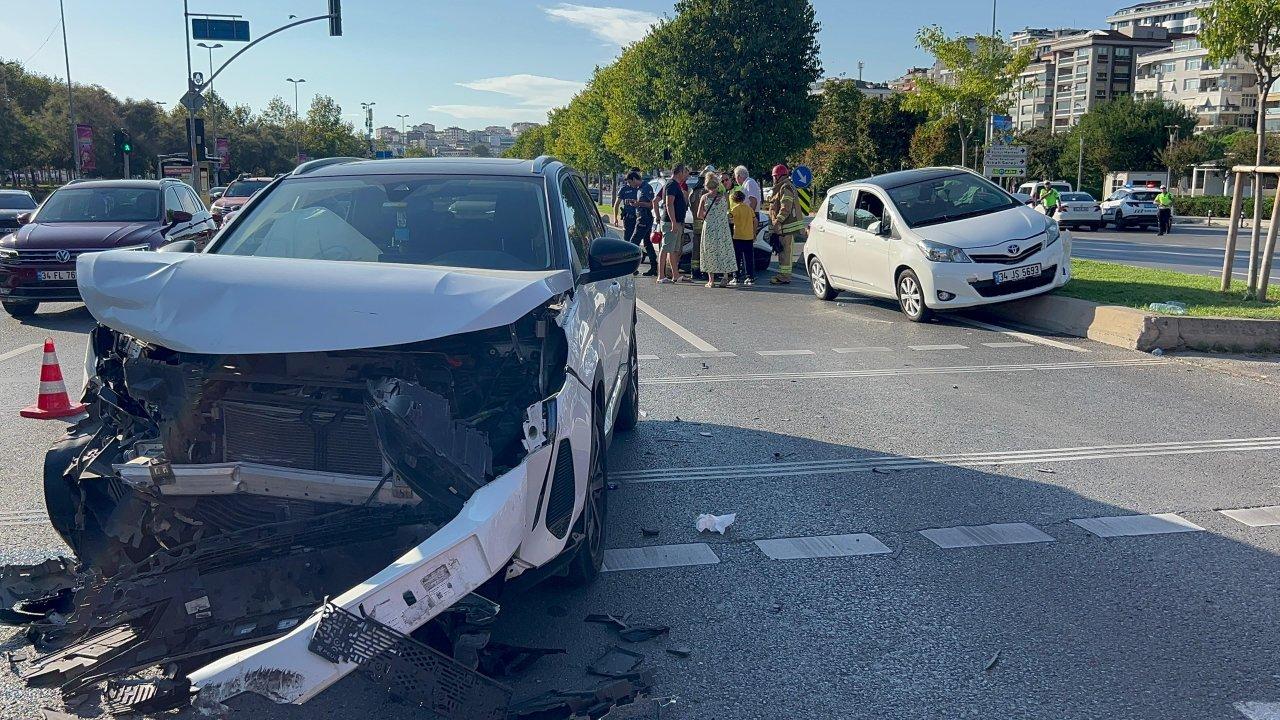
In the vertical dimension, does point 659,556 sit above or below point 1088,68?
below

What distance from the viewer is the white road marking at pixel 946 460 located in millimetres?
6461

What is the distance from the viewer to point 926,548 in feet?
16.8

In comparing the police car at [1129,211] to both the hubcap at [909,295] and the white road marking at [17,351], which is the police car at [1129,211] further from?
the white road marking at [17,351]

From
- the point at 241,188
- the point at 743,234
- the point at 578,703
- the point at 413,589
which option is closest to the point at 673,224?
the point at 743,234

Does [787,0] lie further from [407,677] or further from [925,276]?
[407,677]

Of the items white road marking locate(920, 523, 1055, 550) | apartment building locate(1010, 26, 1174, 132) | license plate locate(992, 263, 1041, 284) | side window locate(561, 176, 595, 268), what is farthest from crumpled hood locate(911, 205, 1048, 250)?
apartment building locate(1010, 26, 1174, 132)

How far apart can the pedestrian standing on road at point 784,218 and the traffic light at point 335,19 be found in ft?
58.0

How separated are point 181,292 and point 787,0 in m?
40.1

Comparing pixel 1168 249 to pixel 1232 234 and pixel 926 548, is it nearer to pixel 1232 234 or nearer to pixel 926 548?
pixel 1232 234

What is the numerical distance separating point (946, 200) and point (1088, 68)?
13159 centimetres

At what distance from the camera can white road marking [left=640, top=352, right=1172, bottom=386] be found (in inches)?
376

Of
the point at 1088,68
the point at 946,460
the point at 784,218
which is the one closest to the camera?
the point at 946,460

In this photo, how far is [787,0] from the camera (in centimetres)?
4078

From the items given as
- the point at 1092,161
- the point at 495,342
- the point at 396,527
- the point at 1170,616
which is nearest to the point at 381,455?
the point at 396,527
